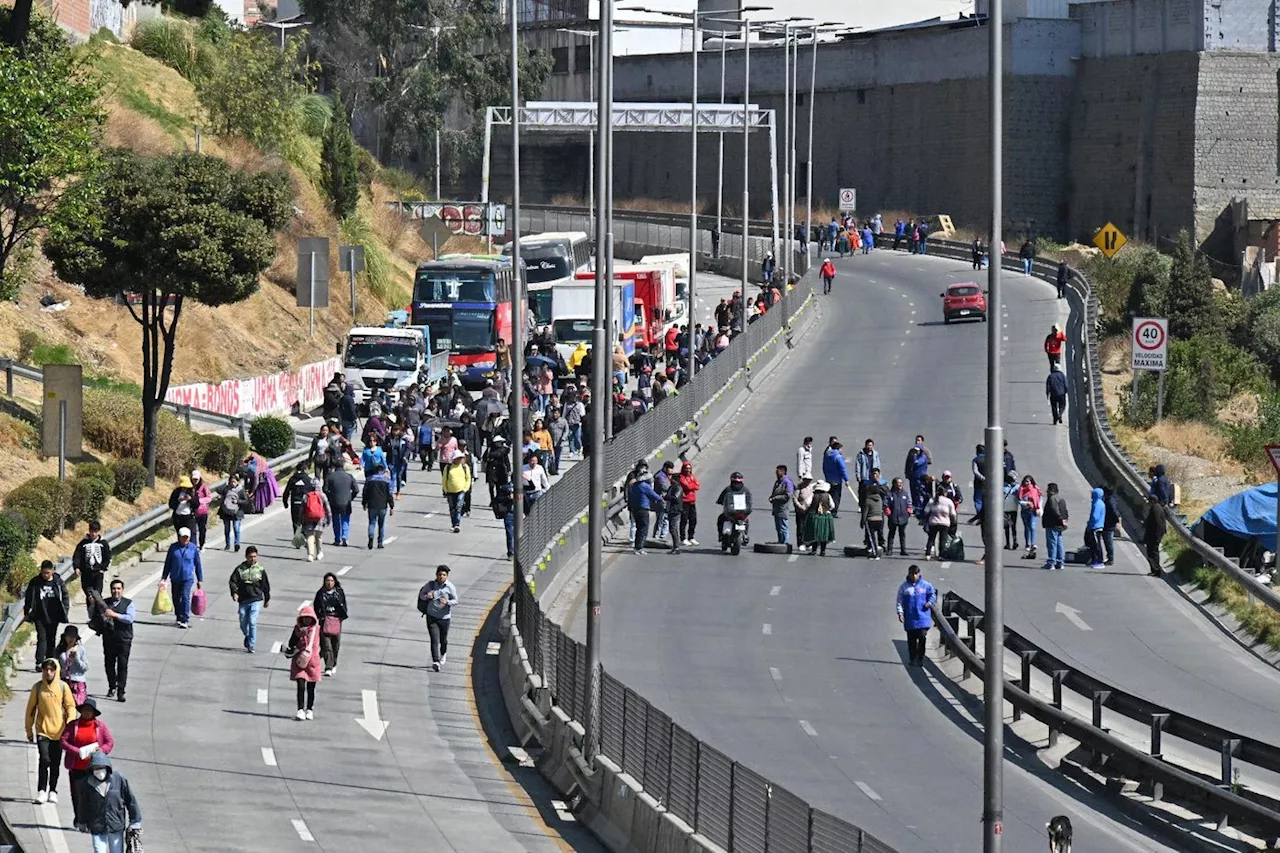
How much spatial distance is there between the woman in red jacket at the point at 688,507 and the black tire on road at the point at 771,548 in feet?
3.53

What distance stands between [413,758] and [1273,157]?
76.1 meters

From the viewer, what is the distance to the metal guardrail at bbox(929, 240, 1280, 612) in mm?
31731

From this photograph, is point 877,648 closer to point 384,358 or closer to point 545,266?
point 384,358

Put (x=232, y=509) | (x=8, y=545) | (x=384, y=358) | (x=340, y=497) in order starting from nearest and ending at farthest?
(x=8, y=545)
(x=232, y=509)
(x=340, y=497)
(x=384, y=358)

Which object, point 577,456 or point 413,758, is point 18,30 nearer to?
point 577,456

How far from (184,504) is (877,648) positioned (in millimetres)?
9634

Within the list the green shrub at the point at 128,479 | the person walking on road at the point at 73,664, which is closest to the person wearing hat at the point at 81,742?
the person walking on road at the point at 73,664

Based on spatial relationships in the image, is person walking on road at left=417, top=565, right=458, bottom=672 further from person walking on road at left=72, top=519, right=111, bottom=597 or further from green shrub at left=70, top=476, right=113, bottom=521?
green shrub at left=70, top=476, right=113, bottom=521

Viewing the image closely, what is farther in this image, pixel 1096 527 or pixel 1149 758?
pixel 1096 527

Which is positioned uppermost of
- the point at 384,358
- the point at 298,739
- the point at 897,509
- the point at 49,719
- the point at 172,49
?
the point at 172,49

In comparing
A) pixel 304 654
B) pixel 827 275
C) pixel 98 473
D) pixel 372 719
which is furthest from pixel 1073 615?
pixel 827 275

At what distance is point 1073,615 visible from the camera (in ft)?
102

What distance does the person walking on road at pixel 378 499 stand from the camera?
3334cm

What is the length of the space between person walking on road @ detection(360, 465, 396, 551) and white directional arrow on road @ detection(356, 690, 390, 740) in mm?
8121
